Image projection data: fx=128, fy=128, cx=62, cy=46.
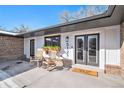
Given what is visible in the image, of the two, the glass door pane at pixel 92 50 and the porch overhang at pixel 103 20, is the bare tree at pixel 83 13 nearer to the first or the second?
the glass door pane at pixel 92 50

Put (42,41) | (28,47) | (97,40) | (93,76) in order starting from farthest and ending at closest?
(28,47) → (42,41) → (97,40) → (93,76)

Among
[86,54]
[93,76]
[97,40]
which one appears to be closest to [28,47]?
[86,54]

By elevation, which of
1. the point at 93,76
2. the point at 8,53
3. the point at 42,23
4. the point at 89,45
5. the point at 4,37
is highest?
the point at 42,23

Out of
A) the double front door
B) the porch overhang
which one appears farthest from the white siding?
the porch overhang

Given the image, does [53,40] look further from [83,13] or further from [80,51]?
[83,13]

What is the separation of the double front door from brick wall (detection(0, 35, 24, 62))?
6.39 m

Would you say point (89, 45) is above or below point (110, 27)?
below

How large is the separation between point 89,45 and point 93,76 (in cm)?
228

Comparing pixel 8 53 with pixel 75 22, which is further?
pixel 8 53

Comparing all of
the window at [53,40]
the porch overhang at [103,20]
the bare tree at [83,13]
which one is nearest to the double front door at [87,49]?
the porch overhang at [103,20]

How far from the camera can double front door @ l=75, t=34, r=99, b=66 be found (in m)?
7.25

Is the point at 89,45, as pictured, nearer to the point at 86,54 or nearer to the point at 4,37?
the point at 86,54

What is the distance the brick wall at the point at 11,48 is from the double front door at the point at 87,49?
6.39m

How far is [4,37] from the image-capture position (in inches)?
440
